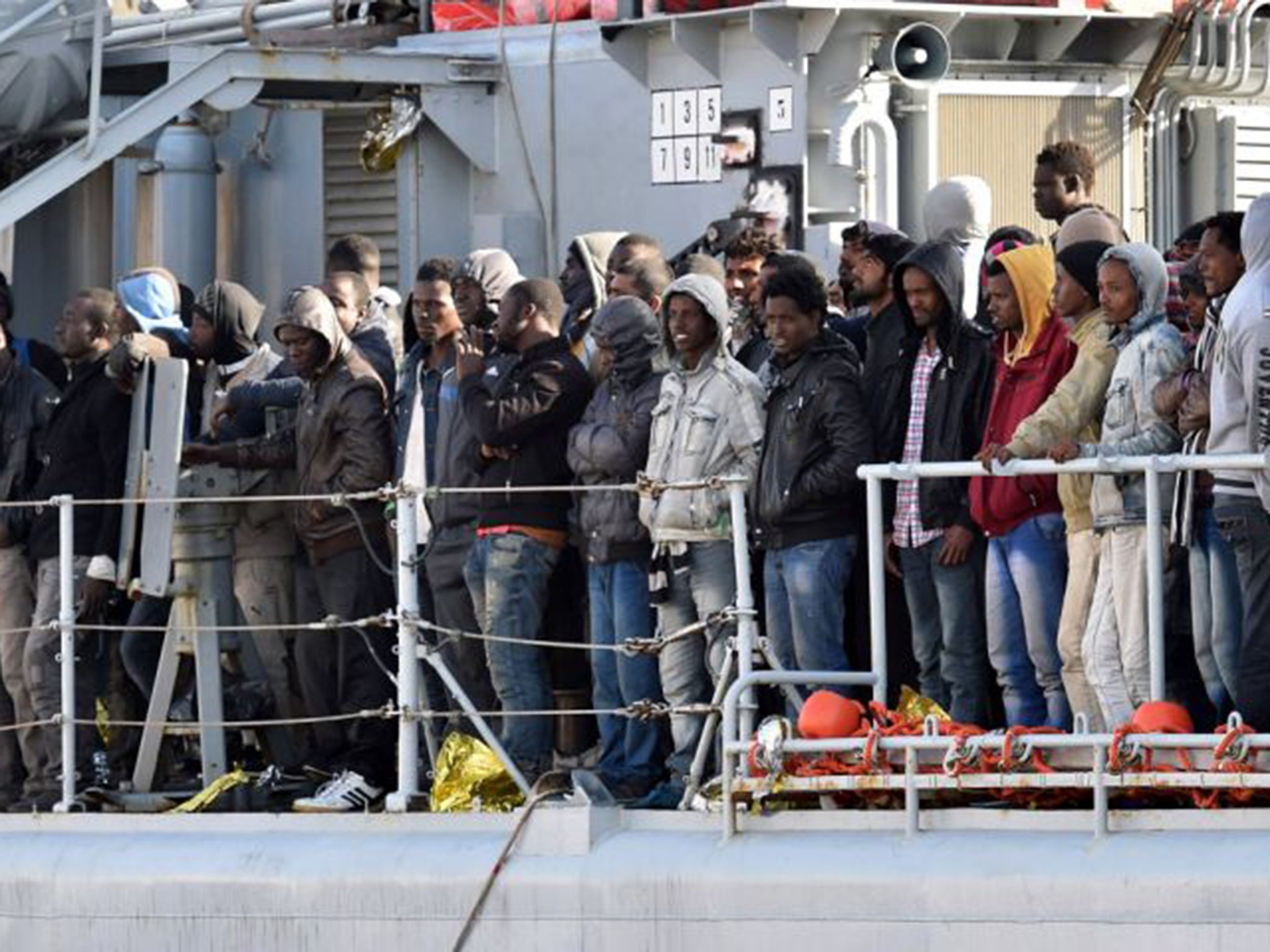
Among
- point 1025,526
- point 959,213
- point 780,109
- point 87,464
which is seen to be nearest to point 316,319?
point 87,464

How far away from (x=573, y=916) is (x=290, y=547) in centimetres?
259

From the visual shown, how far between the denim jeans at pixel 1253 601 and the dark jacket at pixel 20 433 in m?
4.84

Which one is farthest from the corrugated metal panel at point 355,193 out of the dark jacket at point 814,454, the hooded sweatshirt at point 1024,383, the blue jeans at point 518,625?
the hooded sweatshirt at point 1024,383

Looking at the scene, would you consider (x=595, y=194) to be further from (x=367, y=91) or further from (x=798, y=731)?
(x=798, y=731)

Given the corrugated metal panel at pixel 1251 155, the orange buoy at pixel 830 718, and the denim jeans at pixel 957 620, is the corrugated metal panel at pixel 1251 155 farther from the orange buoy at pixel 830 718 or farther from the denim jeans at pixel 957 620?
the orange buoy at pixel 830 718

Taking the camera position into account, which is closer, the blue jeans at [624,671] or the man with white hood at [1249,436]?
the man with white hood at [1249,436]

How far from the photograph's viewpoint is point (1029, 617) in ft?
31.4

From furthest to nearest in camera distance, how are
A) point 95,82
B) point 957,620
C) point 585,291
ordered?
point 95,82, point 585,291, point 957,620

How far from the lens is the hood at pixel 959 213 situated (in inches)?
451

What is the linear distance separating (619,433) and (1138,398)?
1.83 m

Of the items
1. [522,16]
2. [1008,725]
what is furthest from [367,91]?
[1008,725]

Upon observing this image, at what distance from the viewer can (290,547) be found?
11688mm

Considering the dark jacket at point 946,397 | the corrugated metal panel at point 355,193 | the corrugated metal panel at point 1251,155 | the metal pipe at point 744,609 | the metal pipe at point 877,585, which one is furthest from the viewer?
the corrugated metal panel at point 355,193

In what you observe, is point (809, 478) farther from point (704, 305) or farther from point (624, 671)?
point (624, 671)
